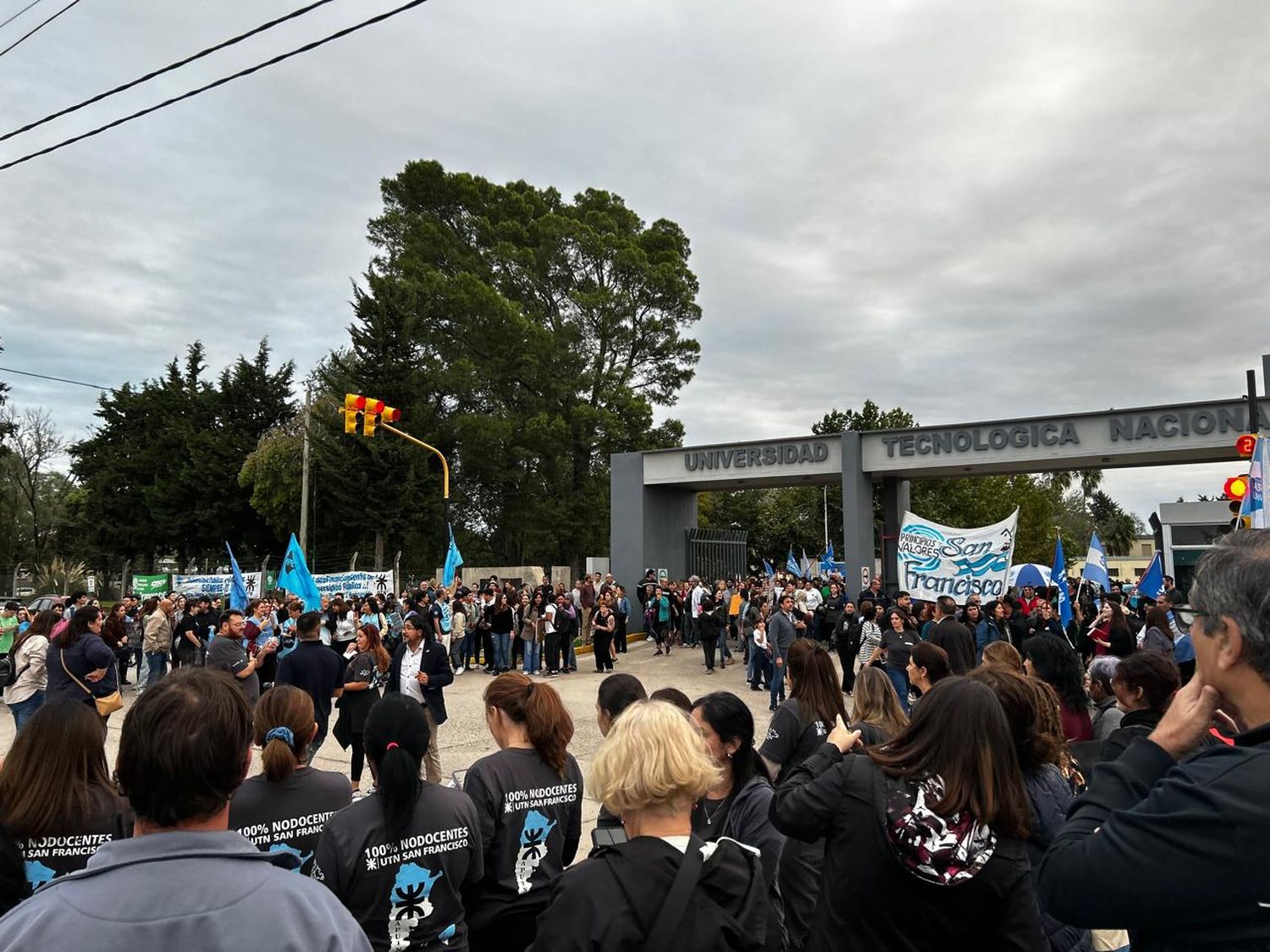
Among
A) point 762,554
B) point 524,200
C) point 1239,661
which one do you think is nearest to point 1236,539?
point 1239,661

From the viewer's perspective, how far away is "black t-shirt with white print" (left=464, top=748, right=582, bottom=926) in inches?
141

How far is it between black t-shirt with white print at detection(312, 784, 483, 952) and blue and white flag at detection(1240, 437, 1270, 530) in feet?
39.6

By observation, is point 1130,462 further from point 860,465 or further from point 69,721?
point 69,721

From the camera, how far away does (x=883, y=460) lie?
22.9 m

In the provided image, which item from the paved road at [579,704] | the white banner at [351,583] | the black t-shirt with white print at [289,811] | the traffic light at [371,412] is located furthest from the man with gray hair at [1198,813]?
the white banner at [351,583]

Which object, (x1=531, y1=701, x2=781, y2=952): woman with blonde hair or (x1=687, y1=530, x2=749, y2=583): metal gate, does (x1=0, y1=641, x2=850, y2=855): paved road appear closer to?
(x1=687, y1=530, x2=749, y2=583): metal gate

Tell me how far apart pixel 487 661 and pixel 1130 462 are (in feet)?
54.6

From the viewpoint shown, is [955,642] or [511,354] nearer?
[955,642]

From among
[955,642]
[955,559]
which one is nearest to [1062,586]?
[955,559]

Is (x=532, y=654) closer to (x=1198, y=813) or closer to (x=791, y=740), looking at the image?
(x=791, y=740)

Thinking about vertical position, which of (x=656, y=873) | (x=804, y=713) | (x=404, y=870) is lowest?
(x=404, y=870)

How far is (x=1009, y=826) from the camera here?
2504 millimetres

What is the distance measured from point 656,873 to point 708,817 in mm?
1947

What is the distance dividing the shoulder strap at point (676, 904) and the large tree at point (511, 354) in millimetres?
34725
